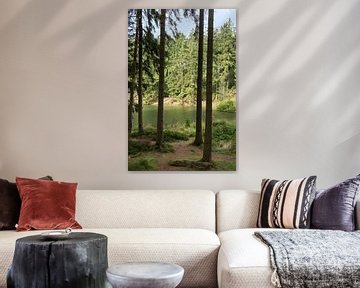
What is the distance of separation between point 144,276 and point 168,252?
97 cm

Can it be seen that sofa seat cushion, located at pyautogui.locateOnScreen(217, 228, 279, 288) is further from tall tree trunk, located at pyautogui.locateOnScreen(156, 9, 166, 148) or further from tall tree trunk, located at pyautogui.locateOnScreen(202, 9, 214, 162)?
tall tree trunk, located at pyautogui.locateOnScreen(156, 9, 166, 148)

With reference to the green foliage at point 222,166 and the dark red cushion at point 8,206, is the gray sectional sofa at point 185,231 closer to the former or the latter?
the dark red cushion at point 8,206

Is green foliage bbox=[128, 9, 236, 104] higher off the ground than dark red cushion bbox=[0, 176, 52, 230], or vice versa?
green foliage bbox=[128, 9, 236, 104]

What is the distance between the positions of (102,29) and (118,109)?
667 mm

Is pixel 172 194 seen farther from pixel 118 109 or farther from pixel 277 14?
pixel 277 14

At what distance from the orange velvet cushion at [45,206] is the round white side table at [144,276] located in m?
1.35

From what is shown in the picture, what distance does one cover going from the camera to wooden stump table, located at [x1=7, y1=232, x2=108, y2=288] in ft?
9.66

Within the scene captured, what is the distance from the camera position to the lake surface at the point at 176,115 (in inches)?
190

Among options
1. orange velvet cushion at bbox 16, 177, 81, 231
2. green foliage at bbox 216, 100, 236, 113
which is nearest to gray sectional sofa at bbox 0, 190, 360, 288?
orange velvet cushion at bbox 16, 177, 81, 231

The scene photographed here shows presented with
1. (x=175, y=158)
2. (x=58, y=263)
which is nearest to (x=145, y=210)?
(x=175, y=158)

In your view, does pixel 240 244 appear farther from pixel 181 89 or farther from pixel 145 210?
pixel 181 89

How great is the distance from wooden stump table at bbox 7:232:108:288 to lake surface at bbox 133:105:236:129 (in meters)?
1.92

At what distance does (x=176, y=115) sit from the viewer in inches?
191

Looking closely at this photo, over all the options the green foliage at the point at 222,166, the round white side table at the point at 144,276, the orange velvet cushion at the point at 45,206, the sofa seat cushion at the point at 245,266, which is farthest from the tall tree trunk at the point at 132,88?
the round white side table at the point at 144,276
